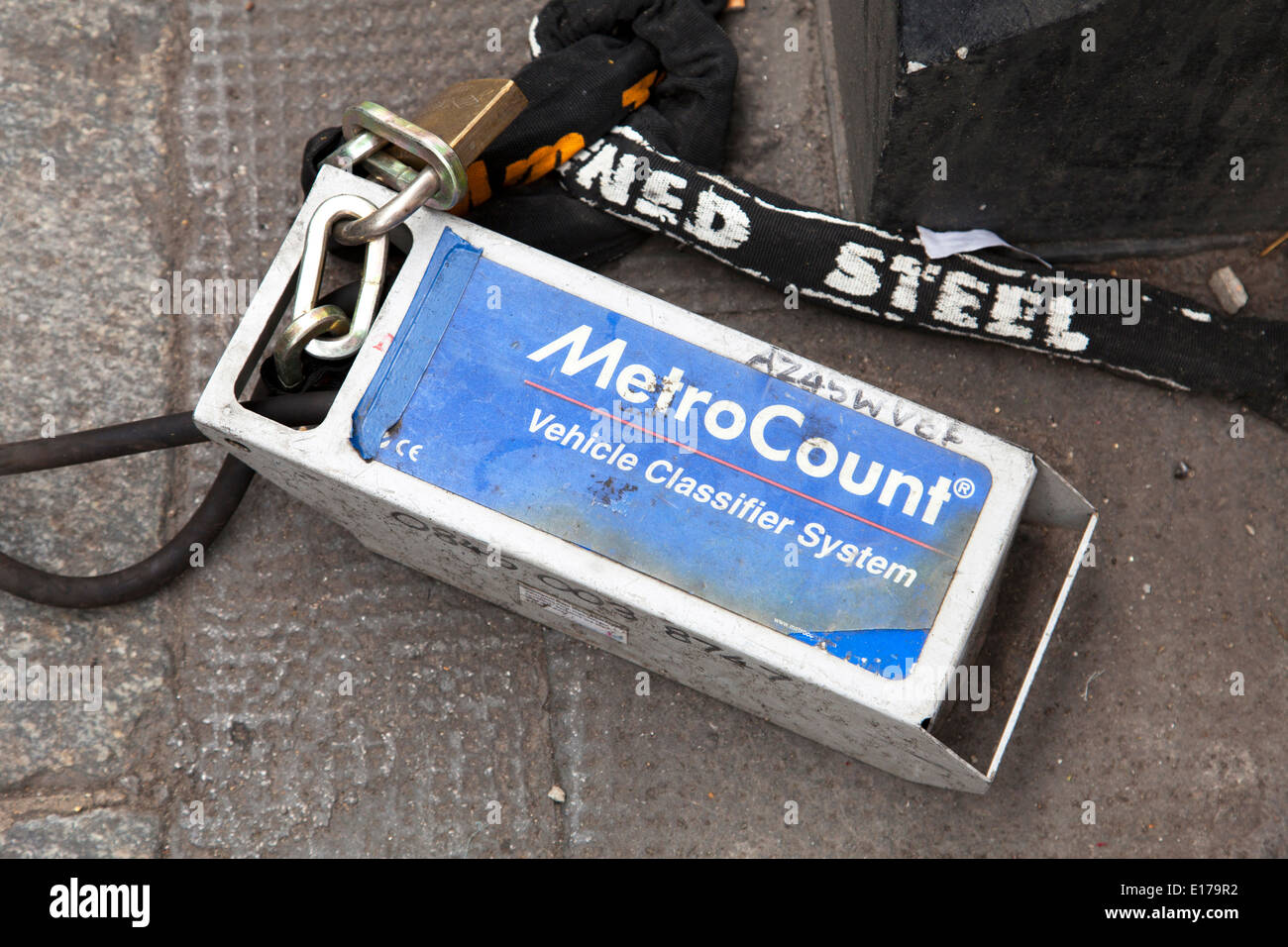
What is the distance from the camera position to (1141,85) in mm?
1420

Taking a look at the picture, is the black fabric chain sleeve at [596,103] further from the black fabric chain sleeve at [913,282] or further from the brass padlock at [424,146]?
the brass padlock at [424,146]

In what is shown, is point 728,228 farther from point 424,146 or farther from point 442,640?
point 442,640

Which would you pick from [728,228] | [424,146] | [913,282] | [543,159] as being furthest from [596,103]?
[913,282]

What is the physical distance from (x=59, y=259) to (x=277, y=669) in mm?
812

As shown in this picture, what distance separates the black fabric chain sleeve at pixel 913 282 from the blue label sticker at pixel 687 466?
0.40m

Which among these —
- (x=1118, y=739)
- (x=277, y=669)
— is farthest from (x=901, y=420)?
(x=277, y=669)

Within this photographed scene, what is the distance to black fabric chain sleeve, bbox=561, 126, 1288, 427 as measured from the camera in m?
1.67

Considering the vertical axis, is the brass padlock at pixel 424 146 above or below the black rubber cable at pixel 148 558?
above

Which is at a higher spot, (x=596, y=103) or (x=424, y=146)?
(x=596, y=103)

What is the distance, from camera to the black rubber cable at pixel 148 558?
1.48m

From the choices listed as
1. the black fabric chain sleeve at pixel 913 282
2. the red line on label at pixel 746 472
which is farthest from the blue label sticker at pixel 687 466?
the black fabric chain sleeve at pixel 913 282

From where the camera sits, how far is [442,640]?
1672 mm

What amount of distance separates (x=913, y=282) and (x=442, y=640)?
978mm

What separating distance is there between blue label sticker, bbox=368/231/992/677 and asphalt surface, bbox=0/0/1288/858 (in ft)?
1.17
